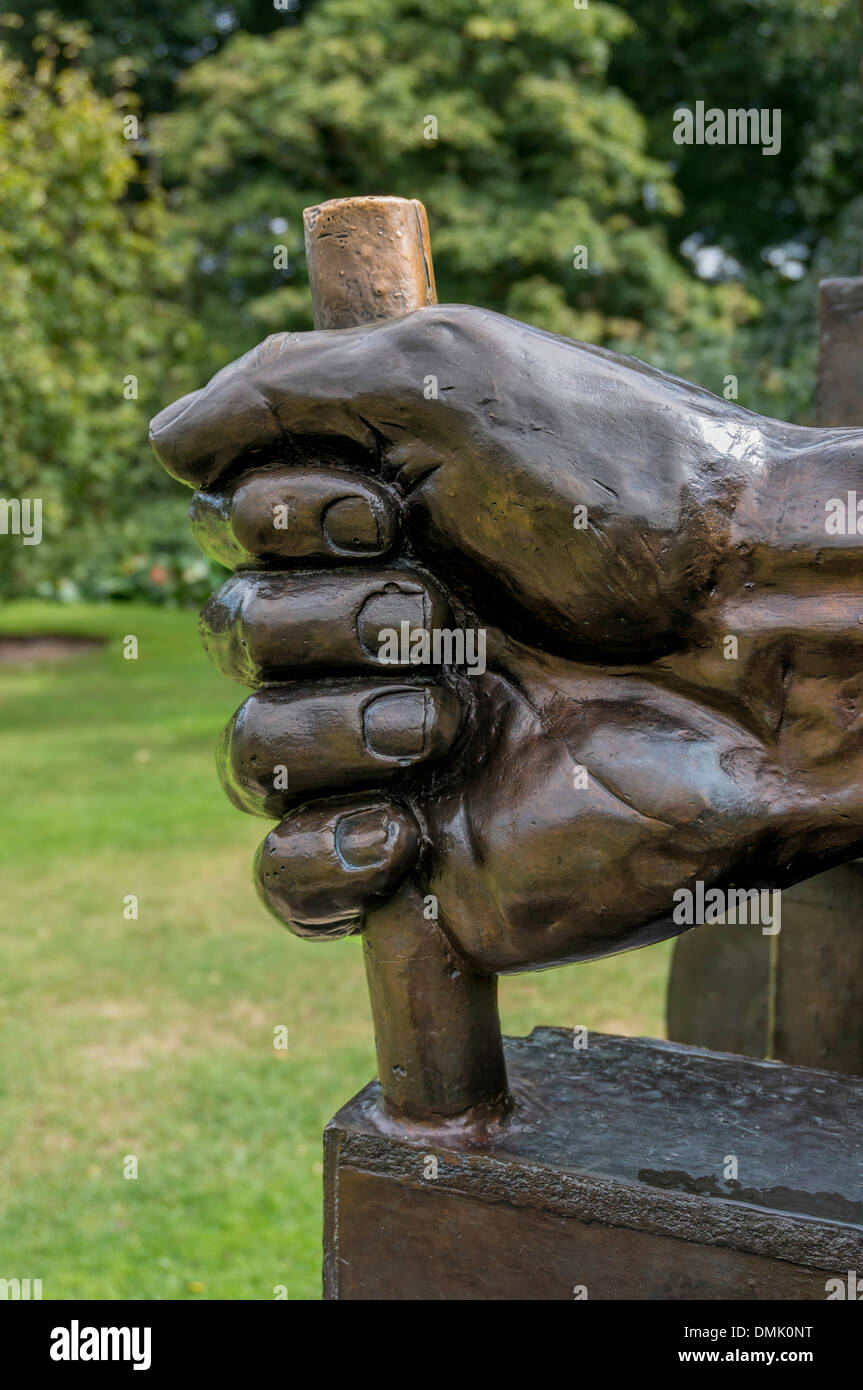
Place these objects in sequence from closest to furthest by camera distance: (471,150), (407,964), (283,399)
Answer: (283,399) → (407,964) → (471,150)

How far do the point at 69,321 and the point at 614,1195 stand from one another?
28.8 feet

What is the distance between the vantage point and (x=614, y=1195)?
124 cm

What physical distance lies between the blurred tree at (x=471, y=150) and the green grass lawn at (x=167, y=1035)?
268 inches

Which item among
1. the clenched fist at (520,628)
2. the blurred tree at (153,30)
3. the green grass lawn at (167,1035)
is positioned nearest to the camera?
the clenched fist at (520,628)

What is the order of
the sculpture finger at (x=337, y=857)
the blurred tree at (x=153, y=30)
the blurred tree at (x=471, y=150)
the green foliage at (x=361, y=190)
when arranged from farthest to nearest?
the blurred tree at (x=153, y=30), the blurred tree at (x=471, y=150), the green foliage at (x=361, y=190), the sculpture finger at (x=337, y=857)

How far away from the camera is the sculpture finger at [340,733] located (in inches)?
48.8

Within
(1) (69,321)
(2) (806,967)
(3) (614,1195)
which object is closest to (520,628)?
(3) (614,1195)

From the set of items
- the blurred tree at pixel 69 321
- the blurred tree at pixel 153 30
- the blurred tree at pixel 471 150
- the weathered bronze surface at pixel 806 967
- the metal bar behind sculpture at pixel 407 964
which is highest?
the blurred tree at pixel 153 30

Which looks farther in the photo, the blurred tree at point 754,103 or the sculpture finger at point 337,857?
the blurred tree at point 754,103

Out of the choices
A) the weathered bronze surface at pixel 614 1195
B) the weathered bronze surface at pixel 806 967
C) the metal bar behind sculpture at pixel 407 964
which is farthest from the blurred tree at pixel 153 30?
the weathered bronze surface at pixel 614 1195

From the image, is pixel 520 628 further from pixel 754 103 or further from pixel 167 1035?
pixel 754 103

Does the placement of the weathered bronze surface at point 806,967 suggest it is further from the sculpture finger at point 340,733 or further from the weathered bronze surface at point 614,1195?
the sculpture finger at point 340,733

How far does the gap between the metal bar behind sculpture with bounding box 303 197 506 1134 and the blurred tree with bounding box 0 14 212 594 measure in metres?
7.71
